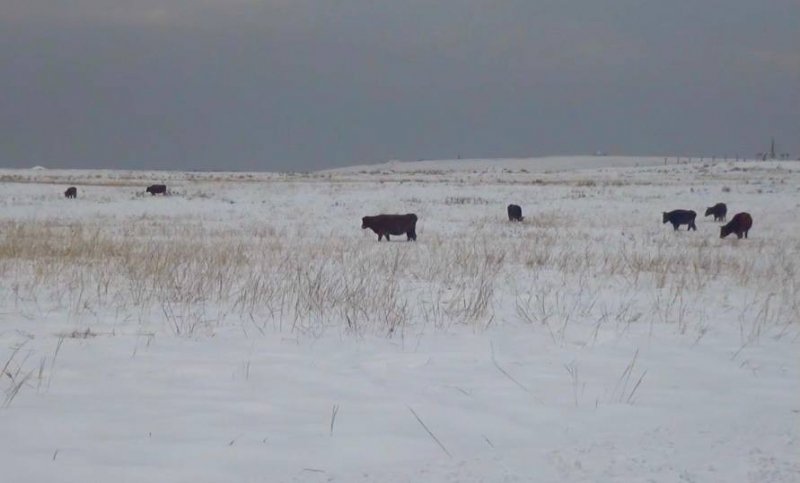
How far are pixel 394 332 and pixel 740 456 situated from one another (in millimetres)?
3469

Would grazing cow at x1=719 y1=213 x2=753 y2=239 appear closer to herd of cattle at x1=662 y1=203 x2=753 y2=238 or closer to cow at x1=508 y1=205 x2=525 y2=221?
herd of cattle at x1=662 y1=203 x2=753 y2=238

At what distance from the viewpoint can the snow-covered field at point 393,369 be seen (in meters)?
3.91

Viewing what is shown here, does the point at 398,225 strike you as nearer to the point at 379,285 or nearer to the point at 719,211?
the point at 379,285

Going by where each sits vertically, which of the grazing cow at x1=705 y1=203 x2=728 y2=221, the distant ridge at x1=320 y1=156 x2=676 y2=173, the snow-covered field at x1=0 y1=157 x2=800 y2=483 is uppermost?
the distant ridge at x1=320 y1=156 x2=676 y2=173

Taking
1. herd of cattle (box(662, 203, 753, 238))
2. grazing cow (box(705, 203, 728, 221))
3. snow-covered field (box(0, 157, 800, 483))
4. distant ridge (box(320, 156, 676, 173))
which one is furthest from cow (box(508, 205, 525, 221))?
distant ridge (box(320, 156, 676, 173))

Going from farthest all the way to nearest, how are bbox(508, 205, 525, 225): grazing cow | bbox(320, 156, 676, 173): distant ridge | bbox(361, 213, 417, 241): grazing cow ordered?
bbox(320, 156, 676, 173): distant ridge, bbox(508, 205, 525, 225): grazing cow, bbox(361, 213, 417, 241): grazing cow

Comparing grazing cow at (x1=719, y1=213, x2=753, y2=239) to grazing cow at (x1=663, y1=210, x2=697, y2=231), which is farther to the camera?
grazing cow at (x1=663, y1=210, x2=697, y2=231)

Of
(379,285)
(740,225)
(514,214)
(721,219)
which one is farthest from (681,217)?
(379,285)

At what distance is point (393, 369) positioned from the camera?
224 inches

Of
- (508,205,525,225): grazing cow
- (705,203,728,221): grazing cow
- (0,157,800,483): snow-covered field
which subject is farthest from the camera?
(705,203,728,221): grazing cow

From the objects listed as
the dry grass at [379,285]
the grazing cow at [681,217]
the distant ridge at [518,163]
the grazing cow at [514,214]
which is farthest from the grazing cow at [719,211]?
the distant ridge at [518,163]

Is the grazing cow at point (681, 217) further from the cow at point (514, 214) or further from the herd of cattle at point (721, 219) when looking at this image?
the cow at point (514, 214)

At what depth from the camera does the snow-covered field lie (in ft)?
12.8

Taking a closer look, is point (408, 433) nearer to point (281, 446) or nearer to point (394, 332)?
point (281, 446)
